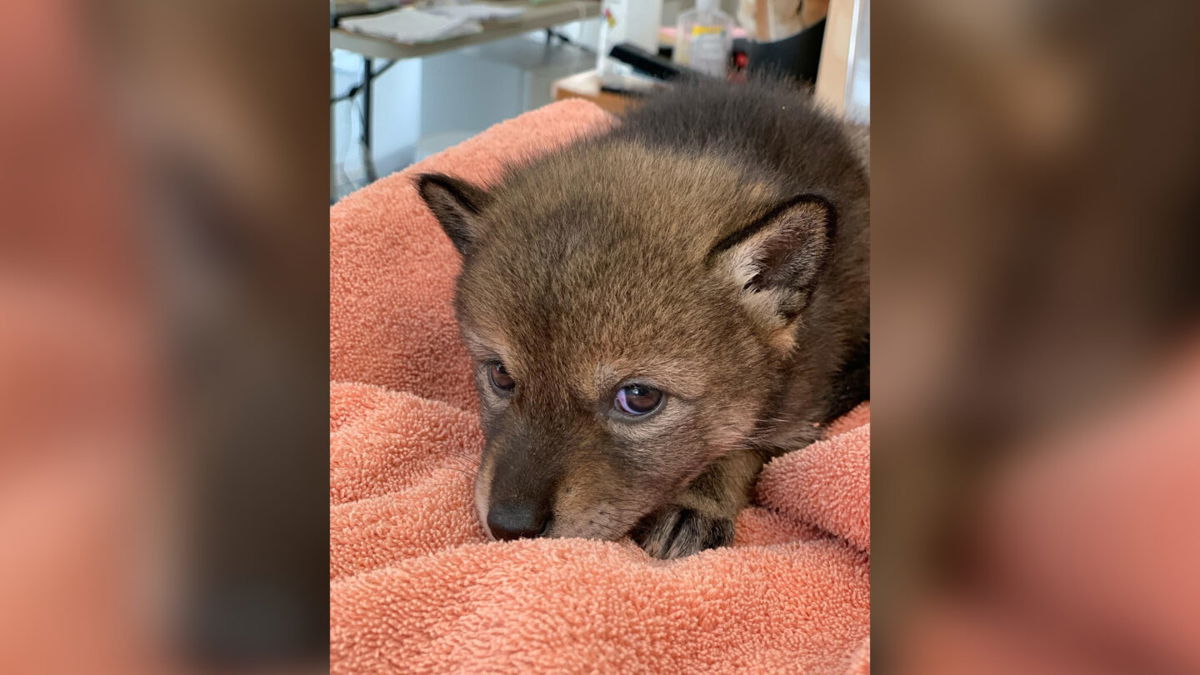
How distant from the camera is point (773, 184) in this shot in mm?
1580

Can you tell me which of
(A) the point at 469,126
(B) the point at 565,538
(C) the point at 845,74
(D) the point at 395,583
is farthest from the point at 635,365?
(A) the point at 469,126

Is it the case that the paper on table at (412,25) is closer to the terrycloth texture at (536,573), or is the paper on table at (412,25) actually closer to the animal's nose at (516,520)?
the terrycloth texture at (536,573)

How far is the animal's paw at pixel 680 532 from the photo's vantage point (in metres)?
1.29

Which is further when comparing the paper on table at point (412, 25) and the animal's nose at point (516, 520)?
the paper on table at point (412, 25)

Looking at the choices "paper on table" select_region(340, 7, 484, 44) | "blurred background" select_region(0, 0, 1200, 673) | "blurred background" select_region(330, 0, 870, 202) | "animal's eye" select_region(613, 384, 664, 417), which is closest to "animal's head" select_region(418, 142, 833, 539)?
"animal's eye" select_region(613, 384, 664, 417)

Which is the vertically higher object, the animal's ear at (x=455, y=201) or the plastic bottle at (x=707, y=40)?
the animal's ear at (x=455, y=201)

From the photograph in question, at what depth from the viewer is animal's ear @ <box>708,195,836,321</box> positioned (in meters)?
1.26

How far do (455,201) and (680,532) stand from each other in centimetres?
70
